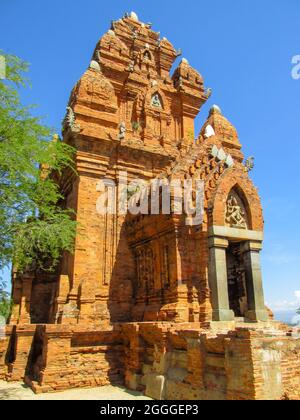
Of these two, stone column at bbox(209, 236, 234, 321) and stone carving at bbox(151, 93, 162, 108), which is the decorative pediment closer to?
stone column at bbox(209, 236, 234, 321)

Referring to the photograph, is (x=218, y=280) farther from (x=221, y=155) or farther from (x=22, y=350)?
(x=22, y=350)

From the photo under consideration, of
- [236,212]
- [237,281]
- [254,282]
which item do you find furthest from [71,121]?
[254,282]

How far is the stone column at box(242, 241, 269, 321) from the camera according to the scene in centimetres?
1004

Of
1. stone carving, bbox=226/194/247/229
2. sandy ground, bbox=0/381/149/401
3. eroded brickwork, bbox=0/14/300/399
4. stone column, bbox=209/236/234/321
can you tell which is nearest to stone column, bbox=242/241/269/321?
eroded brickwork, bbox=0/14/300/399

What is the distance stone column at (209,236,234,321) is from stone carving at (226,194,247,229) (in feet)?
2.49

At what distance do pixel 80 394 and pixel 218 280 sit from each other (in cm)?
466

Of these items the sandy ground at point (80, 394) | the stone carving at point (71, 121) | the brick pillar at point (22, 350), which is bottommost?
the sandy ground at point (80, 394)

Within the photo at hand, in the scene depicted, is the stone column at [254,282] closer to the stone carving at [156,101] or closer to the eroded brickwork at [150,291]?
the eroded brickwork at [150,291]

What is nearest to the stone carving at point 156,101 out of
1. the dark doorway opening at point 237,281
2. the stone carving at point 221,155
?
the stone carving at point 221,155

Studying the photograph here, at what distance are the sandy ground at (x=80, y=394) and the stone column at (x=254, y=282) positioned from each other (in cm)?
381

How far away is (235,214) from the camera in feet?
35.1

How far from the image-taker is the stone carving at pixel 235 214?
419 inches

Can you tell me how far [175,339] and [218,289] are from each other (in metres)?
1.92
